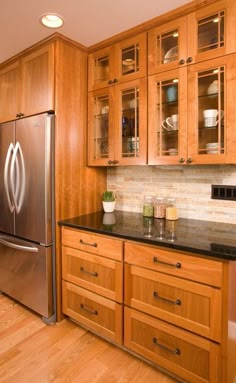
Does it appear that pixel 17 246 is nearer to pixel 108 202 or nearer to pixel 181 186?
pixel 108 202

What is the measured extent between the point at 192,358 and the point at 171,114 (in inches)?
61.6

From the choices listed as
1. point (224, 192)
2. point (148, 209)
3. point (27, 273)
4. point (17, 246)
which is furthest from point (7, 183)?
point (224, 192)

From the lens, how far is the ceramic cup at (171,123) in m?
1.74

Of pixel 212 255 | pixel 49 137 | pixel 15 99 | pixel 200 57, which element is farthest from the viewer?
pixel 15 99

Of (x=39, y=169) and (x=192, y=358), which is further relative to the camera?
(x=39, y=169)

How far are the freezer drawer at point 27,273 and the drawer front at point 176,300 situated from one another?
722mm

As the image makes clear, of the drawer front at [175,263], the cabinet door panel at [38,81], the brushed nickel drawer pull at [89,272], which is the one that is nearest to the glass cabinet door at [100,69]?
the cabinet door panel at [38,81]

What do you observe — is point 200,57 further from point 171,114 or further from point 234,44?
point 171,114

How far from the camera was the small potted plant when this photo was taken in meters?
2.28

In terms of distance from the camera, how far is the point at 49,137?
1.86 metres

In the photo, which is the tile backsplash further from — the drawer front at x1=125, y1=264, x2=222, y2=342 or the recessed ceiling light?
the recessed ceiling light

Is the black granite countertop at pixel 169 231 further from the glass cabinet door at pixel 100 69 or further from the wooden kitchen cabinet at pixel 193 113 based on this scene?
the glass cabinet door at pixel 100 69

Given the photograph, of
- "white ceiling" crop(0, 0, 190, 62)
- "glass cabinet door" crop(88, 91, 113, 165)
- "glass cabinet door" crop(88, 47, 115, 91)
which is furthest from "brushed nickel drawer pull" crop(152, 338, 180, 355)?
"white ceiling" crop(0, 0, 190, 62)

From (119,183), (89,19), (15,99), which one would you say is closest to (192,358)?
(119,183)
